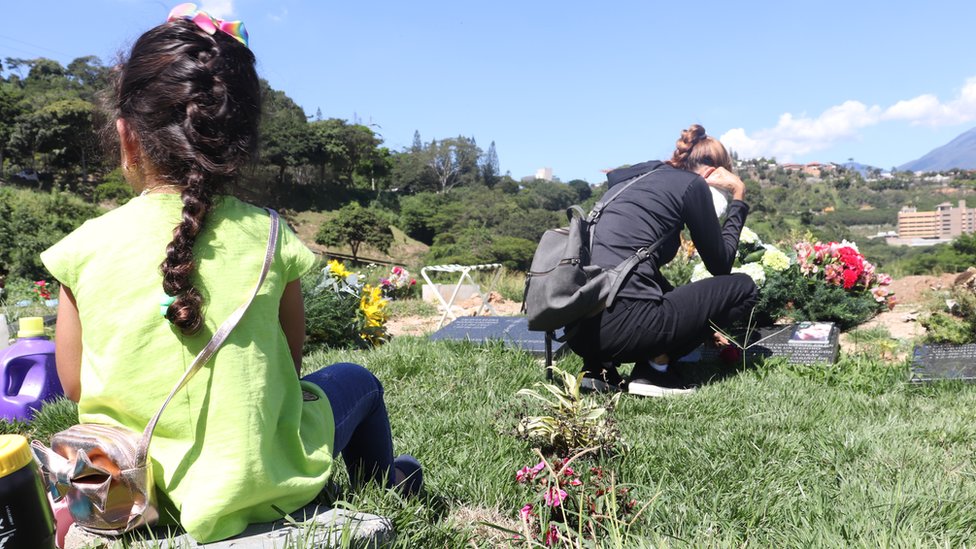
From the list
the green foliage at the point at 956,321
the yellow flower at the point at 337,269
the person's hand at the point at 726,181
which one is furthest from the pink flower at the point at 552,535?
the yellow flower at the point at 337,269

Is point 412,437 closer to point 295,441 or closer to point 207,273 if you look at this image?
point 295,441

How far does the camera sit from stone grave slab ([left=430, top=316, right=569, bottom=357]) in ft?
14.7

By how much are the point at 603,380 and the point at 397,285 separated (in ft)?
25.7

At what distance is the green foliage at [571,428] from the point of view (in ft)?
8.04

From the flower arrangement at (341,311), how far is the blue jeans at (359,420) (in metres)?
3.61

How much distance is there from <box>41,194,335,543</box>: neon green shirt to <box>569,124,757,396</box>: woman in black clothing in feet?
7.62

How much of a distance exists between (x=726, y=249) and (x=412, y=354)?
6.34ft

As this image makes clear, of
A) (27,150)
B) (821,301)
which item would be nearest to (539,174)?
(27,150)

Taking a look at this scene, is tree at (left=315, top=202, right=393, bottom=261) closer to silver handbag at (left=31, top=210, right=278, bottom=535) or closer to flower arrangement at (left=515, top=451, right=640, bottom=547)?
flower arrangement at (left=515, top=451, right=640, bottom=547)

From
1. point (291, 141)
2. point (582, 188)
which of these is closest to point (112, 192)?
point (291, 141)

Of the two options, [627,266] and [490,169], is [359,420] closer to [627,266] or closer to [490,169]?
[627,266]

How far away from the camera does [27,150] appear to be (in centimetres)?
3691

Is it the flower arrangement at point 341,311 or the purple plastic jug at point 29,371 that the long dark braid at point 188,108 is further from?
the flower arrangement at point 341,311

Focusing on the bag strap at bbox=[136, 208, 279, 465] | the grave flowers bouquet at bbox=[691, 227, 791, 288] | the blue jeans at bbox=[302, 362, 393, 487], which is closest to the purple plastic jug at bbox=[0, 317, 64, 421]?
the blue jeans at bbox=[302, 362, 393, 487]
